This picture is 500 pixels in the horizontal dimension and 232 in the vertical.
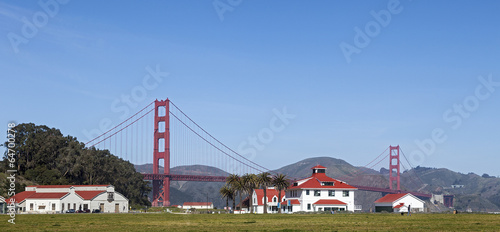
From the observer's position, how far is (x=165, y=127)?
188 m

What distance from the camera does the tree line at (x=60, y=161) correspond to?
471 feet

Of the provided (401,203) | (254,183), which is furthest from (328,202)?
(254,183)

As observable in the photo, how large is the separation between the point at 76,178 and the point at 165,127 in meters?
44.4

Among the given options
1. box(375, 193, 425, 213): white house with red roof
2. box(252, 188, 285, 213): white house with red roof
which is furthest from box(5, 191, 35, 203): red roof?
box(375, 193, 425, 213): white house with red roof

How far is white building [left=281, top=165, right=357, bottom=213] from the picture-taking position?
117500mm

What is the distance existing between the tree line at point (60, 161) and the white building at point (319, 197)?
4883cm

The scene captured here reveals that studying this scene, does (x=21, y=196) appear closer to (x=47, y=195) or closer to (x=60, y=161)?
(x=47, y=195)

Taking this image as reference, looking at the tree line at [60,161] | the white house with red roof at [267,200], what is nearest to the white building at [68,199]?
the tree line at [60,161]

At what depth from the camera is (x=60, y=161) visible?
14688 centimetres

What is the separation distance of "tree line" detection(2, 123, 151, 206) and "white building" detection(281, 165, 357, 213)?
4883 cm

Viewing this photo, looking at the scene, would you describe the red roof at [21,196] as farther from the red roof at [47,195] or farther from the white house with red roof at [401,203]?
the white house with red roof at [401,203]

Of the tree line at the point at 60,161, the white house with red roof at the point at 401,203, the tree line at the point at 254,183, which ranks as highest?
the tree line at the point at 60,161

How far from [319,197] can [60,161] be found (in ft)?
210

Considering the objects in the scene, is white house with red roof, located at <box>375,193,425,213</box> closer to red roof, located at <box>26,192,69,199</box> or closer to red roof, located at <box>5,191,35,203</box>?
red roof, located at <box>26,192,69,199</box>
